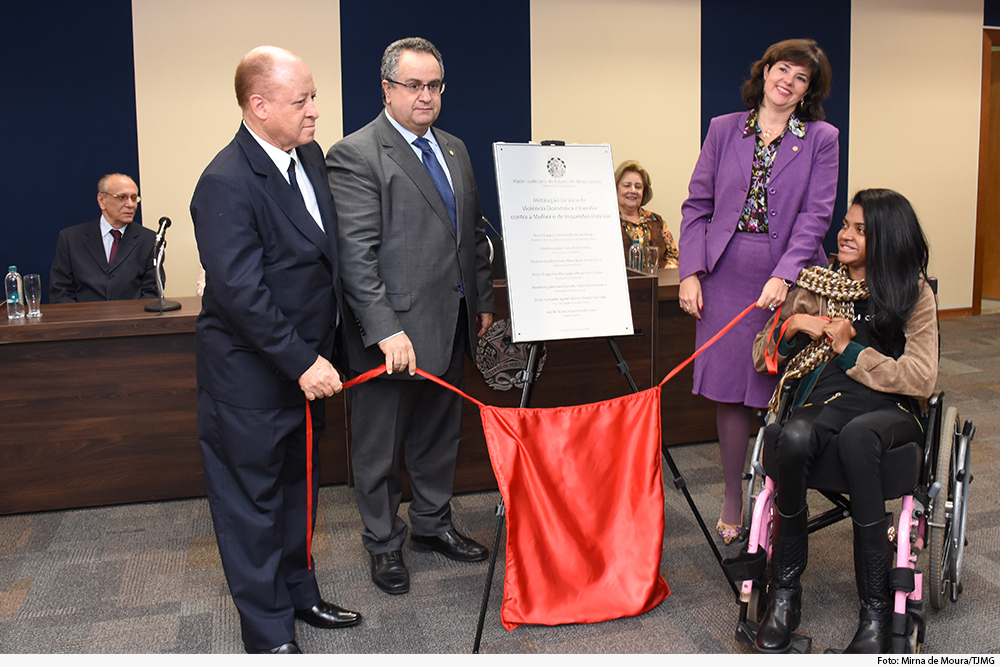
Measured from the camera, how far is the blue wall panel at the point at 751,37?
666cm

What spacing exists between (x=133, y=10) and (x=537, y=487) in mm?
4595

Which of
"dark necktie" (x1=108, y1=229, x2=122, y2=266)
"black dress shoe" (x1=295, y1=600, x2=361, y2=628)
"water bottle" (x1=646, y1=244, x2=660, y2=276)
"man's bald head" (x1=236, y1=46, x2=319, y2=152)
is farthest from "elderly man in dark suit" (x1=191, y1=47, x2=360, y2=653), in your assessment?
"dark necktie" (x1=108, y1=229, x2=122, y2=266)

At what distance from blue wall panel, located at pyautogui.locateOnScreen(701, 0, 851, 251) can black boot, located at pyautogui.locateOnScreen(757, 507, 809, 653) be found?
195 inches

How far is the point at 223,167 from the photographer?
2.07 meters

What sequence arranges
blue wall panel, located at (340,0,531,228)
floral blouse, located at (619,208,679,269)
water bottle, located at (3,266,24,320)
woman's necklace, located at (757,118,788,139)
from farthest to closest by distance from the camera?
blue wall panel, located at (340,0,531,228), floral blouse, located at (619,208,679,269), water bottle, located at (3,266,24,320), woman's necklace, located at (757,118,788,139)

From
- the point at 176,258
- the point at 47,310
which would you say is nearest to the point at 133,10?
the point at 176,258

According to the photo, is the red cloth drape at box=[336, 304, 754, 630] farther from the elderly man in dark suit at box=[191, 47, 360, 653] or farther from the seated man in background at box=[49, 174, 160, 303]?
the seated man in background at box=[49, 174, 160, 303]

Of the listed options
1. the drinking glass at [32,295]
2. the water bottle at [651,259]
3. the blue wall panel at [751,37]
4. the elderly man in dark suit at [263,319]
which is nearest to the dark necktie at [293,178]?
the elderly man in dark suit at [263,319]

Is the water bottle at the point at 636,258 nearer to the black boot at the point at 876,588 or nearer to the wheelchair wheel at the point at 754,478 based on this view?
the wheelchair wheel at the point at 754,478

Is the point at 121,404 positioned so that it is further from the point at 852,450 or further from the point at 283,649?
the point at 852,450

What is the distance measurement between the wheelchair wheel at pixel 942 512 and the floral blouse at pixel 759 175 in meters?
0.84

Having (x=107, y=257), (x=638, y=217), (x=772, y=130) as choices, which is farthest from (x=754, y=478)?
(x=107, y=257)

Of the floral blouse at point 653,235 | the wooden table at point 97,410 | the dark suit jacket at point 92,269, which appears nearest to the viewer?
the wooden table at point 97,410

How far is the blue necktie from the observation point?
264cm
